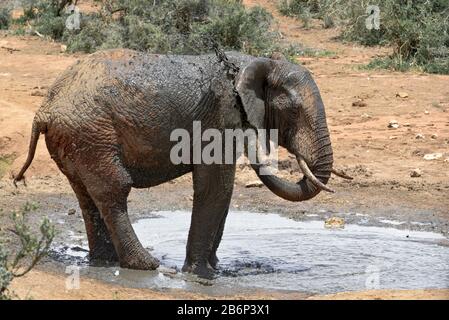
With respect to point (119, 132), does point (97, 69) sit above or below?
above

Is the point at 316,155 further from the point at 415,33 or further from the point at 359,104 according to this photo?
the point at 415,33

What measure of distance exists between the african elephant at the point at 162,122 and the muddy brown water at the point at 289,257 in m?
0.31

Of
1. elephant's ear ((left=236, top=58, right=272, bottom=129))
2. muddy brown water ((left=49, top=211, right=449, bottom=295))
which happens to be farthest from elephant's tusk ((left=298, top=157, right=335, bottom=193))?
muddy brown water ((left=49, top=211, right=449, bottom=295))

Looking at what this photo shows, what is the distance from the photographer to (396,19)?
17.9 metres

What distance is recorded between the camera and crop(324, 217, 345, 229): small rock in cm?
1020

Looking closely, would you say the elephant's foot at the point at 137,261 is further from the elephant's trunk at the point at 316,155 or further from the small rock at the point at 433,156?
the small rock at the point at 433,156

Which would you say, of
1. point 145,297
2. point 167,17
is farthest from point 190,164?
point 167,17

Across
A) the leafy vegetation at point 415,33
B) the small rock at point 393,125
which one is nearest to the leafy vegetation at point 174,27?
the leafy vegetation at point 415,33

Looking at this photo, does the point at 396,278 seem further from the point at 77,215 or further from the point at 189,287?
the point at 77,215

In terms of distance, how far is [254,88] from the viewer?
7988 mm

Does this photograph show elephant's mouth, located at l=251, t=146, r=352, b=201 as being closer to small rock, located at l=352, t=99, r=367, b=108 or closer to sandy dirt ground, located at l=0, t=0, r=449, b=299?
sandy dirt ground, located at l=0, t=0, r=449, b=299

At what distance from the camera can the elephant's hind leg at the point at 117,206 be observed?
7.80m

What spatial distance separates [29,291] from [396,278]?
3.19 meters

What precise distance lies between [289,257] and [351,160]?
12.3ft
